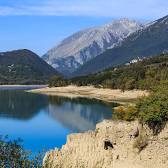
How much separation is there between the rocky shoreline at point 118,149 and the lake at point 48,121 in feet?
65.4

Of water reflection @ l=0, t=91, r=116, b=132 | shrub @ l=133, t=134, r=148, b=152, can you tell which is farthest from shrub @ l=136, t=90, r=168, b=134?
water reflection @ l=0, t=91, r=116, b=132

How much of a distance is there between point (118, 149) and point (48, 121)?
226 ft

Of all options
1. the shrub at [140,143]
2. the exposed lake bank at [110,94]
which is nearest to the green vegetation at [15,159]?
the shrub at [140,143]

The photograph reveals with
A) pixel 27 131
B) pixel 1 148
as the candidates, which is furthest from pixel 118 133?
pixel 27 131

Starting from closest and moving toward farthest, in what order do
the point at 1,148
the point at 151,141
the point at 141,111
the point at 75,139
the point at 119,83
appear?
the point at 1,148 < the point at 151,141 < the point at 141,111 < the point at 75,139 < the point at 119,83

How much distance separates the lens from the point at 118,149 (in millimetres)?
32781

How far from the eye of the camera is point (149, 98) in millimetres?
34656

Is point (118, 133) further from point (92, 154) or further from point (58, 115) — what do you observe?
point (58, 115)

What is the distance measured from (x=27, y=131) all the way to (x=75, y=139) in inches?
1823

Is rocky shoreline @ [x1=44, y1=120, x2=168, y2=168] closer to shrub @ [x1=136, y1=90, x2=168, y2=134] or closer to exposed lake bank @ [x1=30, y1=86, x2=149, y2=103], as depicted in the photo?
shrub @ [x1=136, y1=90, x2=168, y2=134]

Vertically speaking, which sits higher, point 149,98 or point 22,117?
point 149,98

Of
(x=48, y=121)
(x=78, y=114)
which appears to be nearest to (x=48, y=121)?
(x=48, y=121)

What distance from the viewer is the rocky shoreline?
31031 millimetres

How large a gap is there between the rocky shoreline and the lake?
19.9 meters
